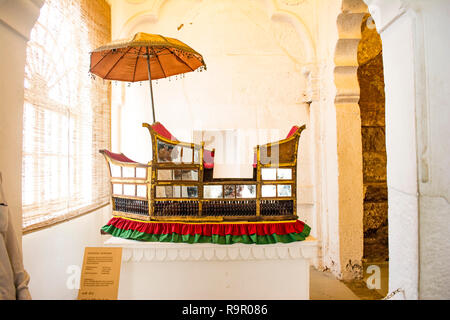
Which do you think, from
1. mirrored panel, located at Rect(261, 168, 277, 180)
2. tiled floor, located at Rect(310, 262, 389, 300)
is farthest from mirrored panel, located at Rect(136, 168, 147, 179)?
tiled floor, located at Rect(310, 262, 389, 300)

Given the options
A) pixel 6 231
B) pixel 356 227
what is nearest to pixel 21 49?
pixel 6 231

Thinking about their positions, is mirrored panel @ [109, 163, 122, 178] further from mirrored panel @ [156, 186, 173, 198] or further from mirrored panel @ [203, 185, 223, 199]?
mirrored panel @ [203, 185, 223, 199]

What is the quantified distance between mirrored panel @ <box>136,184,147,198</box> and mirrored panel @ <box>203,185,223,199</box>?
0.53 metres

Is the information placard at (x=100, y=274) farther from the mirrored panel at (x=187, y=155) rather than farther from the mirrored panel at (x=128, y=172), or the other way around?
the mirrored panel at (x=187, y=155)

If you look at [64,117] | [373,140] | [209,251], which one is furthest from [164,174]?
[373,140]

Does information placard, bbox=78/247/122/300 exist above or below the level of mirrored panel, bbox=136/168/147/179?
below

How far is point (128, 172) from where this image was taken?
7.45 feet

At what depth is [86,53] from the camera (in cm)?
295

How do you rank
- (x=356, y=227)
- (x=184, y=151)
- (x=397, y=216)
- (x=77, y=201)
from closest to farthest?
(x=397, y=216) → (x=184, y=151) → (x=77, y=201) → (x=356, y=227)

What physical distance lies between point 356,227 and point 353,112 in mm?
1491

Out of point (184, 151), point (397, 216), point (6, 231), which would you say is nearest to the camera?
point (6, 231)

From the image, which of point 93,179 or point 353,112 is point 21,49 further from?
point 353,112

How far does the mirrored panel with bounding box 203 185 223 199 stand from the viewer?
2.17 metres

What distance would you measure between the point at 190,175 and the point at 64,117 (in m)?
1.53
